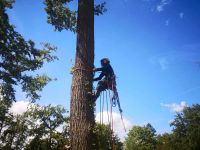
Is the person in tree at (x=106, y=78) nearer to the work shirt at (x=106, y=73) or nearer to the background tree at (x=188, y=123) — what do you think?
the work shirt at (x=106, y=73)

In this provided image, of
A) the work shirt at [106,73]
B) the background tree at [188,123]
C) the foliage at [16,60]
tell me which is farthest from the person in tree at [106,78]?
the background tree at [188,123]

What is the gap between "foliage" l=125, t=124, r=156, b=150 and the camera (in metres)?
60.7

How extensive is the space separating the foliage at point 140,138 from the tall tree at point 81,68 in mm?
56335

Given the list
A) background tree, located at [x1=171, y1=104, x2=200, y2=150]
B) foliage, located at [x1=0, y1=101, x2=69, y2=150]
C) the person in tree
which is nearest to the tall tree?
the person in tree

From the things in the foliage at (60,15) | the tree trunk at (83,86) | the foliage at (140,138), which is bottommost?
the tree trunk at (83,86)

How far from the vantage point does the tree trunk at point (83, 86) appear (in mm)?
5583

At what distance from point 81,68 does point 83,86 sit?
554 mm

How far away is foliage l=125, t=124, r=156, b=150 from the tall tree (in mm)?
56335

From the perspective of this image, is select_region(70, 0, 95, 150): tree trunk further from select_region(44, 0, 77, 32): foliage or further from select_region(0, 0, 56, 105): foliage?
select_region(0, 0, 56, 105): foliage

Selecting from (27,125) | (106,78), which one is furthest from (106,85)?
(27,125)

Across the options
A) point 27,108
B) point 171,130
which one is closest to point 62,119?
point 27,108

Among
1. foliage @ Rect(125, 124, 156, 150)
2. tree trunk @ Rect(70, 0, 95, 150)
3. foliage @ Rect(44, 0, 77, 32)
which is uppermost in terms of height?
foliage @ Rect(125, 124, 156, 150)

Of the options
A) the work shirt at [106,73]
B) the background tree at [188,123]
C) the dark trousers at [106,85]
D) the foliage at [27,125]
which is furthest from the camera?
the background tree at [188,123]

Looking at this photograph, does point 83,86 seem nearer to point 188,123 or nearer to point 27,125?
point 27,125
